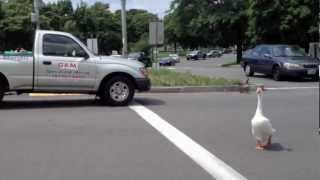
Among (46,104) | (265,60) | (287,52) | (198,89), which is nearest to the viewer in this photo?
(46,104)

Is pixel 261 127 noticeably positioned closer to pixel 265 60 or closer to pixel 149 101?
pixel 149 101

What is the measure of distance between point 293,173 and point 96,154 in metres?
2.65

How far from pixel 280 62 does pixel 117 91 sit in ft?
34.9

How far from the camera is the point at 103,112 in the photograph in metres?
13.4

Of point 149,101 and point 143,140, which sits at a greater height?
point 149,101

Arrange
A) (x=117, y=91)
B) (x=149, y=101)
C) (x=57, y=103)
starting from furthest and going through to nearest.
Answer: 1. (x=149, y=101)
2. (x=57, y=103)
3. (x=117, y=91)

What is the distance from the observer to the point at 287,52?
24984 mm

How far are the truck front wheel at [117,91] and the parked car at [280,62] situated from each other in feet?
32.9

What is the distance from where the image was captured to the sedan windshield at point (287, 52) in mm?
24778

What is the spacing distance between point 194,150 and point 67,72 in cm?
601

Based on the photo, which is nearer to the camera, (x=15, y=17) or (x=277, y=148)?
(x=277, y=148)

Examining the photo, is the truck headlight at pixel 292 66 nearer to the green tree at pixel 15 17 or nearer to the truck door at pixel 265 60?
the truck door at pixel 265 60

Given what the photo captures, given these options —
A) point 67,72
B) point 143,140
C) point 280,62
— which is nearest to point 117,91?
point 67,72

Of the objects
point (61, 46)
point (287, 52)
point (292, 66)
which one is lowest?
point (292, 66)
